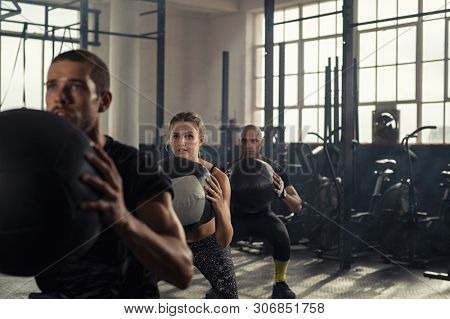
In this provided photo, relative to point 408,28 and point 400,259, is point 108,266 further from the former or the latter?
point 408,28

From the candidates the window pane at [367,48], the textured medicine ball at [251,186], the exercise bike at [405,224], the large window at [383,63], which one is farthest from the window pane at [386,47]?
the textured medicine ball at [251,186]

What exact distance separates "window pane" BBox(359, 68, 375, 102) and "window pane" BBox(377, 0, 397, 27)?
80cm

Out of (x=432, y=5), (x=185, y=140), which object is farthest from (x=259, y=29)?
(x=185, y=140)

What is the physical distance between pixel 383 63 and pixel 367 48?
0.41 meters

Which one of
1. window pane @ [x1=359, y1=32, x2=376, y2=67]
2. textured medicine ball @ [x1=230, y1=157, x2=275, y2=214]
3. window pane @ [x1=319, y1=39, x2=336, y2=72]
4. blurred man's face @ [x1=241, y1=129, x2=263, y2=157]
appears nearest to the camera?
textured medicine ball @ [x1=230, y1=157, x2=275, y2=214]

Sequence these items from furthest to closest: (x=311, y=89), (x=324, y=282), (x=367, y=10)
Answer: (x=311, y=89), (x=367, y=10), (x=324, y=282)

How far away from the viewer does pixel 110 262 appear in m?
1.44

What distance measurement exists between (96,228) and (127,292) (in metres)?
0.36

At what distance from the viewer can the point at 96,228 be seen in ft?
3.96

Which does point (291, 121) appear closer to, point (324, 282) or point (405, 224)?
point (405, 224)

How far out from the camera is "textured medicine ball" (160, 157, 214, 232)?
8.38 feet

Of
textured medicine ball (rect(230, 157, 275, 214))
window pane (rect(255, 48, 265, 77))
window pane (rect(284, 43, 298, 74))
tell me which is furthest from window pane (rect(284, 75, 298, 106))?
textured medicine ball (rect(230, 157, 275, 214))

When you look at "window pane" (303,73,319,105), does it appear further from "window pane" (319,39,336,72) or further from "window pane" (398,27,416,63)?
"window pane" (398,27,416,63)

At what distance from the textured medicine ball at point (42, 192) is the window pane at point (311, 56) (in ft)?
34.7
